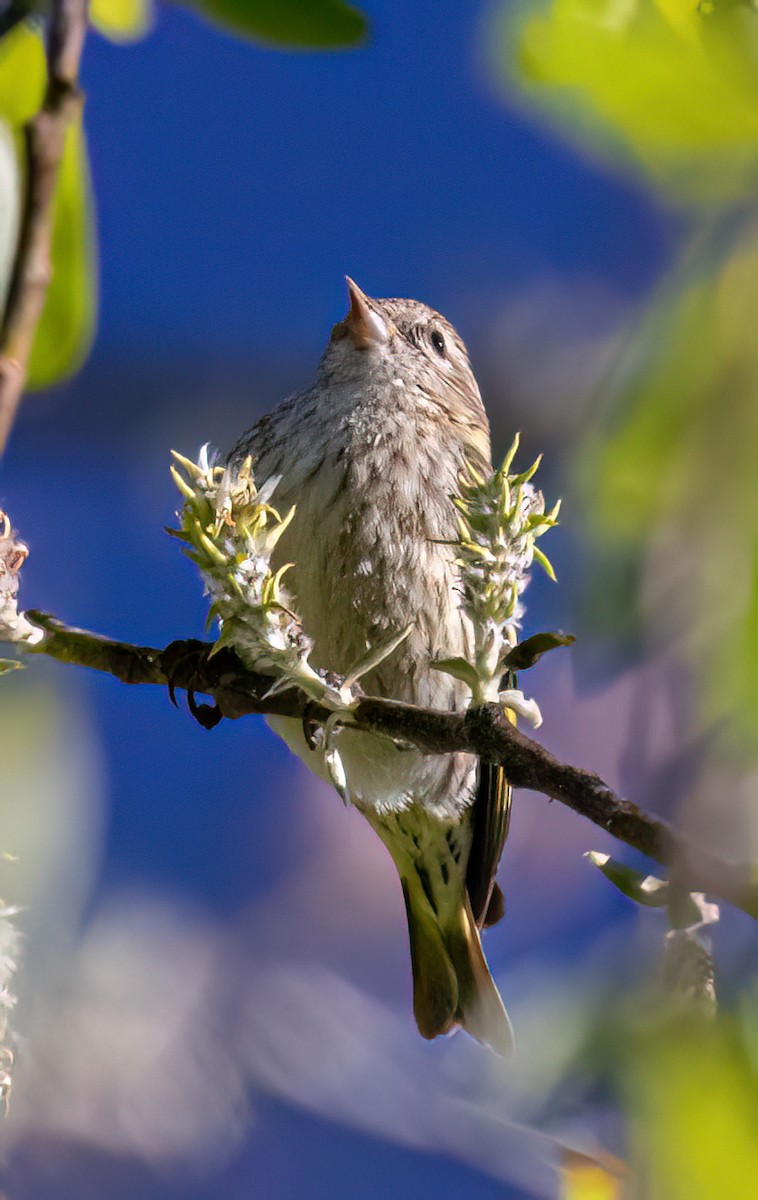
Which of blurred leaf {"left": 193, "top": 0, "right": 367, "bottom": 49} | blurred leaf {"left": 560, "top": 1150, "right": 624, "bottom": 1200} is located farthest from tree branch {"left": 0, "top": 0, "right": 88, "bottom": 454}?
blurred leaf {"left": 560, "top": 1150, "right": 624, "bottom": 1200}

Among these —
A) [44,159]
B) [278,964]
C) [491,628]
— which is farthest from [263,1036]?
[44,159]

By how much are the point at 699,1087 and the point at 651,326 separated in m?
0.52

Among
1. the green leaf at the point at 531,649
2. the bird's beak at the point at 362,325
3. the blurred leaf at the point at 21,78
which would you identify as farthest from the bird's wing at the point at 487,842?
the blurred leaf at the point at 21,78

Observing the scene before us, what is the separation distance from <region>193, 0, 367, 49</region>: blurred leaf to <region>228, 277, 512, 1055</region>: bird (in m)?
0.63

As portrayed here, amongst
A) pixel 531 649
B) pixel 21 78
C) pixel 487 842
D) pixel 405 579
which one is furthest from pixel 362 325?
pixel 531 649

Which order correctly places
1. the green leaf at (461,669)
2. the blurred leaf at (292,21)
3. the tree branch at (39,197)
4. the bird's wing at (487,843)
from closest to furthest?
the tree branch at (39,197) → the blurred leaf at (292,21) → the green leaf at (461,669) → the bird's wing at (487,843)

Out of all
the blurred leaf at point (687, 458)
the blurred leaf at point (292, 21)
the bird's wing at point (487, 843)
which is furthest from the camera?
the bird's wing at point (487, 843)

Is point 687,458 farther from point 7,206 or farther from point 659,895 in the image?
point 7,206

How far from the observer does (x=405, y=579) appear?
4.87 ft

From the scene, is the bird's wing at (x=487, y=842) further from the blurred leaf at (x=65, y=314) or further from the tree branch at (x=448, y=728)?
the blurred leaf at (x=65, y=314)

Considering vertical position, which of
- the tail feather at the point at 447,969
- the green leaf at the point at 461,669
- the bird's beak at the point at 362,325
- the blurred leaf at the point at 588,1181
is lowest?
the tail feather at the point at 447,969

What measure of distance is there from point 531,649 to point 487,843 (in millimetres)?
1054

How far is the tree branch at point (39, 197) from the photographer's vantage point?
0.44m

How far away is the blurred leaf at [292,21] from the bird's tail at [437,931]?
1.27 m
